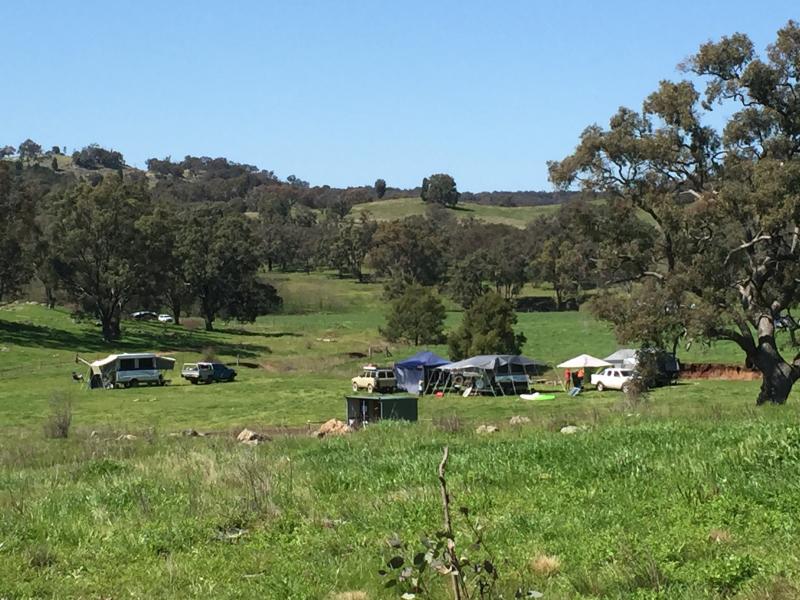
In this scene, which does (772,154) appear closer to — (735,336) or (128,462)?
(735,336)

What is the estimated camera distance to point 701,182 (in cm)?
2886

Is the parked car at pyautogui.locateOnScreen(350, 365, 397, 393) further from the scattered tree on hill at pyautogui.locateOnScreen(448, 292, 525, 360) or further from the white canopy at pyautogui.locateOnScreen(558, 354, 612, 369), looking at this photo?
the white canopy at pyautogui.locateOnScreen(558, 354, 612, 369)

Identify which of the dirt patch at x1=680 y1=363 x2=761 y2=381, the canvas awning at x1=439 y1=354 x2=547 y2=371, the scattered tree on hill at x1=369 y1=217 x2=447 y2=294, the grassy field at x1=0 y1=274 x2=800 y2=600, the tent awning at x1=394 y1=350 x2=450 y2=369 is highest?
the scattered tree on hill at x1=369 y1=217 x2=447 y2=294

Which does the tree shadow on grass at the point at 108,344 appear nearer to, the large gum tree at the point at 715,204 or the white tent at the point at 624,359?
the white tent at the point at 624,359

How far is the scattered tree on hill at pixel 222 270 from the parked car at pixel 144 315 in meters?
9.76

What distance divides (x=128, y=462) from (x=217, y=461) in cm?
243

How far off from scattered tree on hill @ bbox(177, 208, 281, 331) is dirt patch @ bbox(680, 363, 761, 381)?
50.7 metres

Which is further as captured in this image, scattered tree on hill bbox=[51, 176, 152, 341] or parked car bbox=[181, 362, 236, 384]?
scattered tree on hill bbox=[51, 176, 152, 341]

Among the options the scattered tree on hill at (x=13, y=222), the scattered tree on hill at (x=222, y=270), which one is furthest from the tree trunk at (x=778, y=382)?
the scattered tree on hill at (x=222, y=270)

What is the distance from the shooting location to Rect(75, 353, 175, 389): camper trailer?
172ft

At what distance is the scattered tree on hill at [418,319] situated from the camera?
74.1 metres

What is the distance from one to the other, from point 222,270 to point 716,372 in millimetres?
53694

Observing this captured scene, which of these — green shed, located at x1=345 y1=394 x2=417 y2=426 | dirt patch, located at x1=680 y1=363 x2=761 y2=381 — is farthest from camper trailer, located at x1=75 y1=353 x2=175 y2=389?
dirt patch, located at x1=680 y1=363 x2=761 y2=381

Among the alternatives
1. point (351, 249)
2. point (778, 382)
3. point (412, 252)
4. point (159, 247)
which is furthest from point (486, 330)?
point (351, 249)
